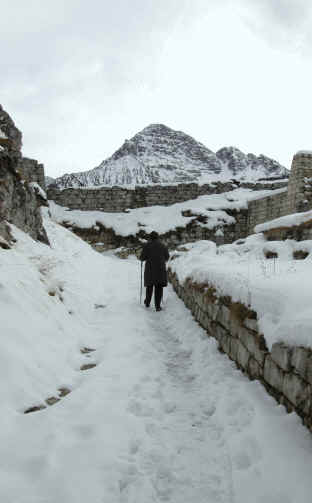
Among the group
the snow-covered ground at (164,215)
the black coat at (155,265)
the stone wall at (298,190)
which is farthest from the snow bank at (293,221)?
the snow-covered ground at (164,215)

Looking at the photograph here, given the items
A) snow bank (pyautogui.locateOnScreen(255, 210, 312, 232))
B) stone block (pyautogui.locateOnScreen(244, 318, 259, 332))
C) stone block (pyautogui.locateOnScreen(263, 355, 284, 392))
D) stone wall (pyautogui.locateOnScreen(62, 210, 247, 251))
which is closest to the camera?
stone block (pyautogui.locateOnScreen(263, 355, 284, 392))

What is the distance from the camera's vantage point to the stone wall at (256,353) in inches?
86.5

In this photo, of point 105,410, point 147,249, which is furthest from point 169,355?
point 147,249

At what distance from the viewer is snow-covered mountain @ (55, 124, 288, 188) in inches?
3000

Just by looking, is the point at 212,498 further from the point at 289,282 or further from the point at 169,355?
the point at 169,355

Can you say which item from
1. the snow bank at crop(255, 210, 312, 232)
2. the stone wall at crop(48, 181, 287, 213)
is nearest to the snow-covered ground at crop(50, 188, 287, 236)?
the stone wall at crop(48, 181, 287, 213)

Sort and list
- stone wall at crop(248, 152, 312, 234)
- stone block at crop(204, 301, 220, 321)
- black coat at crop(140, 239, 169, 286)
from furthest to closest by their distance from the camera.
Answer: stone wall at crop(248, 152, 312, 234) → black coat at crop(140, 239, 169, 286) → stone block at crop(204, 301, 220, 321)

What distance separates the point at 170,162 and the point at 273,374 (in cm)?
8616

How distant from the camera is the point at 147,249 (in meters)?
7.70

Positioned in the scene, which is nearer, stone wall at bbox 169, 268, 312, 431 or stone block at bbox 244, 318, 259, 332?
stone wall at bbox 169, 268, 312, 431

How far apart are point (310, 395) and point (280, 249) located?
6052 mm

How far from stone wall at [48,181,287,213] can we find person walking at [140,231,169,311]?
12.5 metres

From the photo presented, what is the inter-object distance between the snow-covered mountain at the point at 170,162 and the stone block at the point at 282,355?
69099 millimetres

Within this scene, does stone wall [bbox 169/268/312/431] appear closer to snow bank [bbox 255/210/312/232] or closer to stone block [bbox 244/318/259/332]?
stone block [bbox 244/318/259/332]
